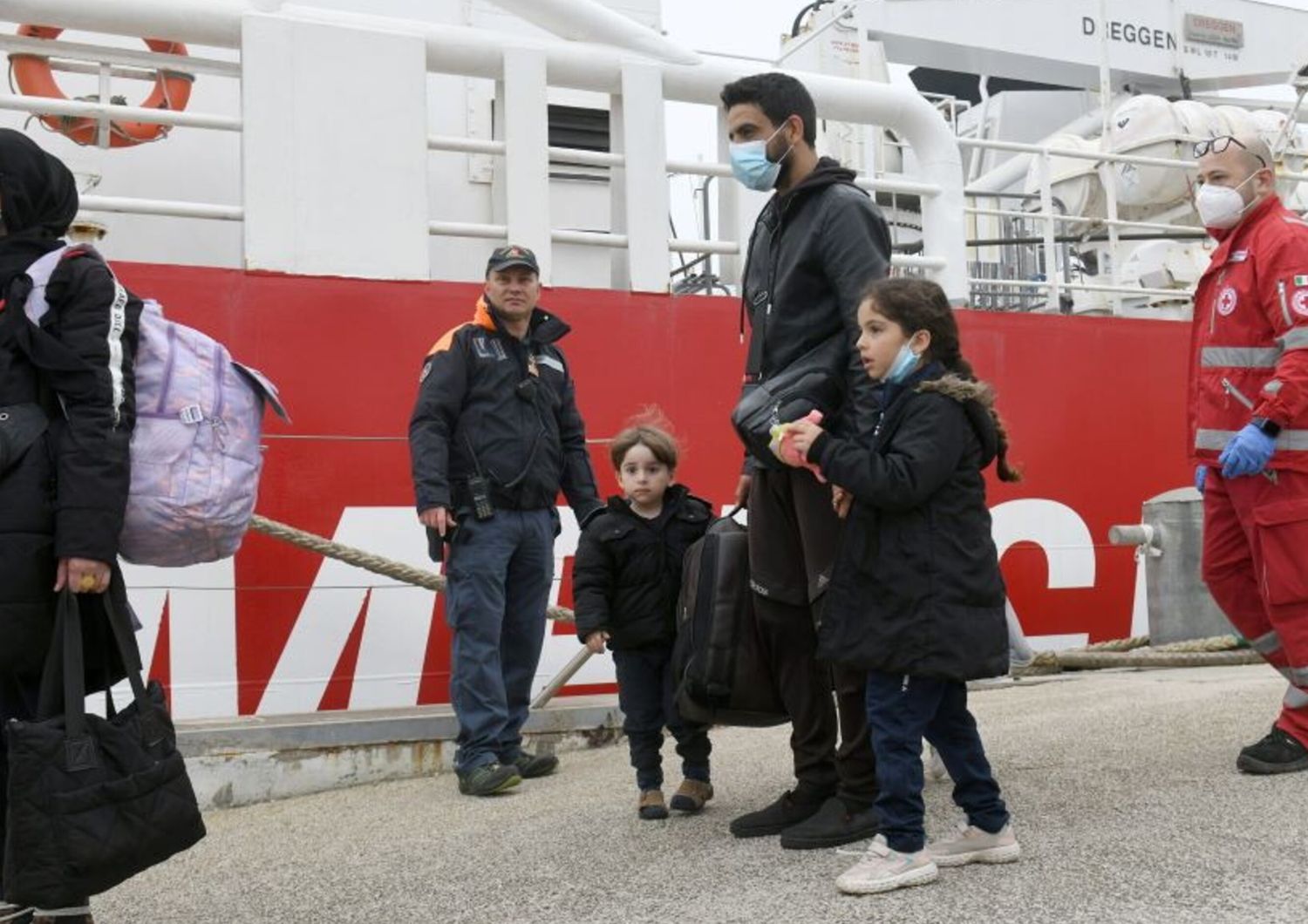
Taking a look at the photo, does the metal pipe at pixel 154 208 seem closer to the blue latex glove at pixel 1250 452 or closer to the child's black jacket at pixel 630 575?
the child's black jacket at pixel 630 575

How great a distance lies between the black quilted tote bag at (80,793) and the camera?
2.69m

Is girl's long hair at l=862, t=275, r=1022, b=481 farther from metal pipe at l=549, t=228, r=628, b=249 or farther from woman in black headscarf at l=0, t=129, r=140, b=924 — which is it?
metal pipe at l=549, t=228, r=628, b=249

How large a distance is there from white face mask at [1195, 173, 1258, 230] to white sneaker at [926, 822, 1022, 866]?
195cm

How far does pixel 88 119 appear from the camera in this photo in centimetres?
566

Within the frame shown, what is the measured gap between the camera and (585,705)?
5.41m

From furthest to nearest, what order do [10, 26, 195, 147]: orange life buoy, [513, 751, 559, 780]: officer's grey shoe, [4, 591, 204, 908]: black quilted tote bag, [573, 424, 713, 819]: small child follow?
1. [10, 26, 195, 147]: orange life buoy
2. [513, 751, 559, 780]: officer's grey shoe
3. [573, 424, 713, 819]: small child
4. [4, 591, 204, 908]: black quilted tote bag

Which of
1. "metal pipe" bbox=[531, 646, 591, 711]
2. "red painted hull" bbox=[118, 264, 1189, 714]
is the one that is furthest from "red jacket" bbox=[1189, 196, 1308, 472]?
"red painted hull" bbox=[118, 264, 1189, 714]

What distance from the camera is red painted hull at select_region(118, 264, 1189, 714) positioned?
5355 mm

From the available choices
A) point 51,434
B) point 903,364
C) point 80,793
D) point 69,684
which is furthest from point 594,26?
point 80,793

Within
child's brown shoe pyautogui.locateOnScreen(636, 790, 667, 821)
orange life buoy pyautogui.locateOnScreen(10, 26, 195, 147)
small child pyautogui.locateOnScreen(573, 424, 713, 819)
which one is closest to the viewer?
child's brown shoe pyautogui.locateOnScreen(636, 790, 667, 821)

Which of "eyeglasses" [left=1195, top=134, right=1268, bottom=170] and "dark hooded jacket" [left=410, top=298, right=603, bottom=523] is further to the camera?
"dark hooded jacket" [left=410, top=298, right=603, bottom=523]

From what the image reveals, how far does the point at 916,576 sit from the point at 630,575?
1140mm

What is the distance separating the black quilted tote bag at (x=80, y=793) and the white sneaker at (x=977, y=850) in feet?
4.81

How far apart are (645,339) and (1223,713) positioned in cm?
251
